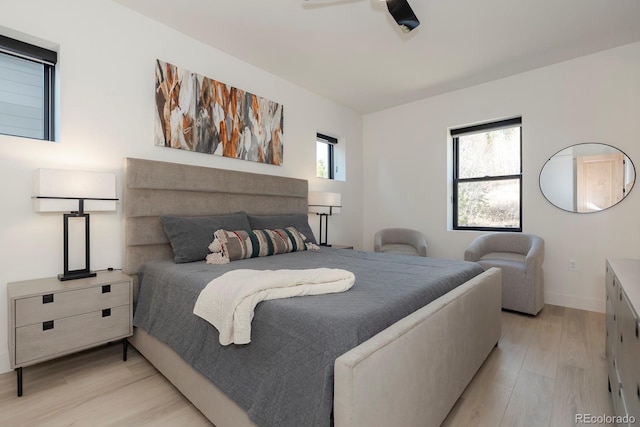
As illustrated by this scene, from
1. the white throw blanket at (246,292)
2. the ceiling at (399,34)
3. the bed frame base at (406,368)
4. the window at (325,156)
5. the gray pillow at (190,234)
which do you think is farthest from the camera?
the window at (325,156)

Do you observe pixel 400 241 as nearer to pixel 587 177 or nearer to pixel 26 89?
pixel 587 177

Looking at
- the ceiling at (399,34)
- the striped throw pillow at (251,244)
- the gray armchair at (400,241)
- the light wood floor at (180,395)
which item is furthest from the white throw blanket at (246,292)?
the gray armchair at (400,241)

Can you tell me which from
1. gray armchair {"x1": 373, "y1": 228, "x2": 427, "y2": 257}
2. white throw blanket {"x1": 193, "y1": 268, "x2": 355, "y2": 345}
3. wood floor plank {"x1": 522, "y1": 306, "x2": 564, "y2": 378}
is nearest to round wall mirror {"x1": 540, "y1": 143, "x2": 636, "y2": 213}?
wood floor plank {"x1": 522, "y1": 306, "x2": 564, "y2": 378}

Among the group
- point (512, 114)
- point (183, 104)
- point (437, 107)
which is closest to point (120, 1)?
point (183, 104)

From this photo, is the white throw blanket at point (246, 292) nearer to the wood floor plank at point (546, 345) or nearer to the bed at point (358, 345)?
the bed at point (358, 345)

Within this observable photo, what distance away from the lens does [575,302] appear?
320cm

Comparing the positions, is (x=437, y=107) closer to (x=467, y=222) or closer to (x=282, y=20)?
(x=467, y=222)

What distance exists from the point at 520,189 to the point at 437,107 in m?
1.53

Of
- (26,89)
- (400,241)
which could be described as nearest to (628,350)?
(400,241)

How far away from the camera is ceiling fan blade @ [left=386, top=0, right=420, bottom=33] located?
1.93 m

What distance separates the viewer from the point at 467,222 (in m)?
4.11

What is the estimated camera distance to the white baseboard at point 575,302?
3.08m

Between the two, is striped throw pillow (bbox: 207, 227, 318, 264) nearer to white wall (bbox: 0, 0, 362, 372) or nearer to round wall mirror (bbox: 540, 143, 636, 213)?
white wall (bbox: 0, 0, 362, 372)

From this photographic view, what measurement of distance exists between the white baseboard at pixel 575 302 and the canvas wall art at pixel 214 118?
3.45 metres
